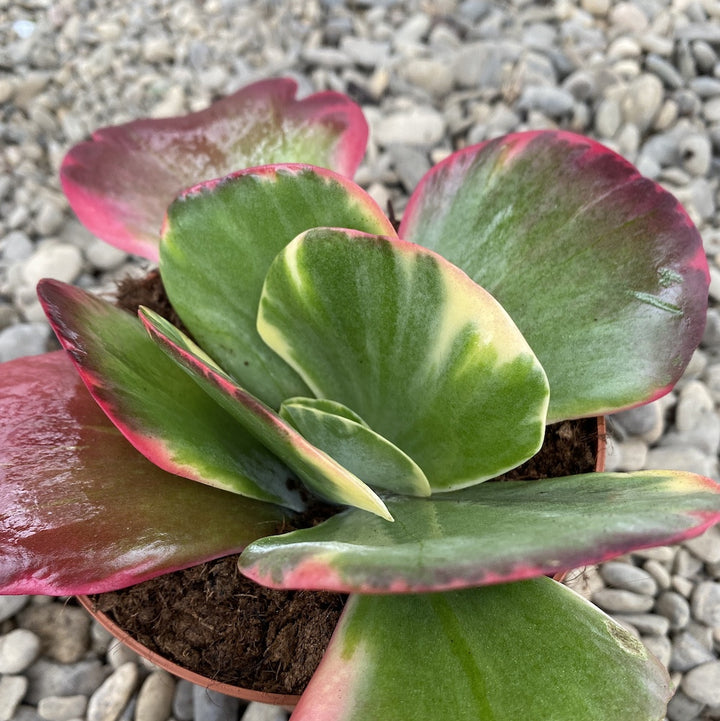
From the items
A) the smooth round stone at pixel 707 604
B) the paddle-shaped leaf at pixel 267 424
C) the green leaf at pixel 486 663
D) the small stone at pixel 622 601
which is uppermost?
the paddle-shaped leaf at pixel 267 424

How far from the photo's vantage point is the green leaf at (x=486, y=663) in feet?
1.75

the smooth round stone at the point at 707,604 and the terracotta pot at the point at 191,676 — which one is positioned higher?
the terracotta pot at the point at 191,676

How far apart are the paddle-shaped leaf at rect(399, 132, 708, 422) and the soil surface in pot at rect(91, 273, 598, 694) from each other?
31 cm

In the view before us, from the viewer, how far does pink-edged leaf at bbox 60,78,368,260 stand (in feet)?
2.70

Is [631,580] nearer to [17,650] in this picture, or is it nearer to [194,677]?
[194,677]

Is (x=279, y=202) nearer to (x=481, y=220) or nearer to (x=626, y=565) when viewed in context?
(x=481, y=220)

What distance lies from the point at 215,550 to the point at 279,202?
297 mm

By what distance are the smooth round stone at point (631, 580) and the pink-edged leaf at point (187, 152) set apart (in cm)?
64

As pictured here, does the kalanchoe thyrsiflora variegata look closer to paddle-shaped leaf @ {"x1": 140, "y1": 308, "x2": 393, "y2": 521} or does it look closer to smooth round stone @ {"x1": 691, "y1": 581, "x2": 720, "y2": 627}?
paddle-shaped leaf @ {"x1": 140, "y1": 308, "x2": 393, "y2": 521}

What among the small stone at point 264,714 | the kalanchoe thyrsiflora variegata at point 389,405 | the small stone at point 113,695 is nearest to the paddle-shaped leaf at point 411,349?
the kalanchoe thyrsiflora variegata at point 389,405

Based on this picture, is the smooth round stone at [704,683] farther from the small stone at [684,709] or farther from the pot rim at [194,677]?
the pot rim at [194,677]

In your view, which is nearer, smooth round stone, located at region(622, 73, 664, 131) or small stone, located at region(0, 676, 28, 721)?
small stone, located at region(0, 676, 28, 721)

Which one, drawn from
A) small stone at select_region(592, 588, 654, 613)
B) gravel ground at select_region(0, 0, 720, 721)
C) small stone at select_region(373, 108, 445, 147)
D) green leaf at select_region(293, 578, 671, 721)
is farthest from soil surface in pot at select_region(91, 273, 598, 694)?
small stone at select_region(373, 108, 445, 147)

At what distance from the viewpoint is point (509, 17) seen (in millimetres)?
1714
